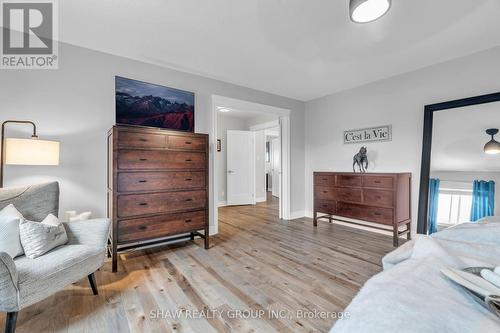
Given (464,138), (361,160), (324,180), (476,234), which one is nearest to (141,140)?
(476,234)

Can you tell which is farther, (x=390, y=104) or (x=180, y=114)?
(x=390, y=104)

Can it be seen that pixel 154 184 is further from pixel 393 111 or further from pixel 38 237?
pixel 393 111

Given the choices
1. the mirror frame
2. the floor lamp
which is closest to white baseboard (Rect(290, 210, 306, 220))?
the mirror frame

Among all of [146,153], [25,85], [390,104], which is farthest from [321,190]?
[25,85]

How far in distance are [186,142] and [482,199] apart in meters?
3.45

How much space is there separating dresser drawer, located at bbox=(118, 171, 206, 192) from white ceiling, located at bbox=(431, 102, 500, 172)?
3.10 meters

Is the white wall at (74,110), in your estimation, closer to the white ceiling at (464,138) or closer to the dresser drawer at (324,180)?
the dresser drawer at (324,180)

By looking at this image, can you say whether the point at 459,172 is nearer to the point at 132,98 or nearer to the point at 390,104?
the point at 390,104

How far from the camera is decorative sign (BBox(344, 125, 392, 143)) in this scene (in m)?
3.46

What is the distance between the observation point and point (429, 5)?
6.11ft

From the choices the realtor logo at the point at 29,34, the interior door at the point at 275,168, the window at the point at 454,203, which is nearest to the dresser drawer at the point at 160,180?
the realtor logo at the point at 29,34

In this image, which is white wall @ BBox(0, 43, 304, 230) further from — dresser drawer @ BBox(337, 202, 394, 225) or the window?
the window

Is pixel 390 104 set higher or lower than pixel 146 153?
higher

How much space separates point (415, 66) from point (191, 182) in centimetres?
339
